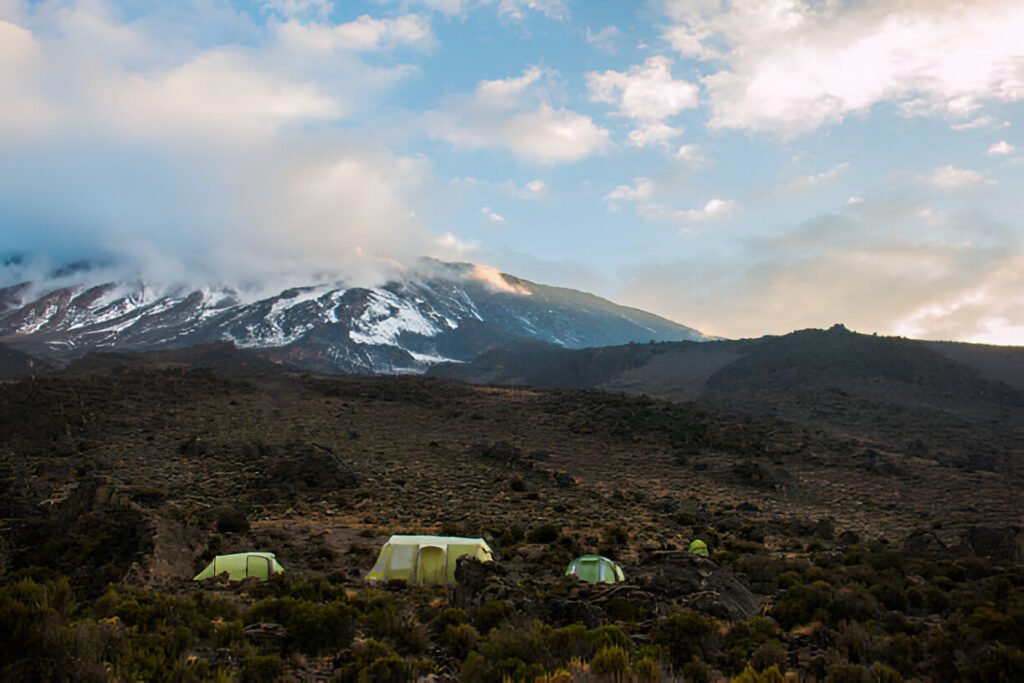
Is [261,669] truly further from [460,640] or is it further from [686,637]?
Answer: [686,637]

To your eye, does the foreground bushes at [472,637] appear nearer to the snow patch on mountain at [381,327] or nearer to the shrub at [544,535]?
the shrub at [544,535]

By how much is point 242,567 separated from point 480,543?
5.45 metres

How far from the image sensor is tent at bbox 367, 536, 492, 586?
14797 millimetres

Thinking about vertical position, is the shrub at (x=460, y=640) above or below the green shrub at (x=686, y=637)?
below

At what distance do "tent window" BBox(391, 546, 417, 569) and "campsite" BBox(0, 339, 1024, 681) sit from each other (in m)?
0.06

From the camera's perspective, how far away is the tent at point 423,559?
48.5ft

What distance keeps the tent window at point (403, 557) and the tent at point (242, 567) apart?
253 cm

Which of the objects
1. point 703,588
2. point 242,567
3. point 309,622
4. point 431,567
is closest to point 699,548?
point 703,588

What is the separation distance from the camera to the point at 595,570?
1512 cm

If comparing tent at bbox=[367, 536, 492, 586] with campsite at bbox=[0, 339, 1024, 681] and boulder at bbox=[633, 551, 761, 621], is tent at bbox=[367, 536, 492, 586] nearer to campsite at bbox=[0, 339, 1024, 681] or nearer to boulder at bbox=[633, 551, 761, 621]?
campsite at bbox=[0, 339, 1024, 681]

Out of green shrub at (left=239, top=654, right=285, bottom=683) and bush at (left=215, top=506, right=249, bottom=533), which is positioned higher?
green shrub at (left=239, top=654, right=285, bottom=683)

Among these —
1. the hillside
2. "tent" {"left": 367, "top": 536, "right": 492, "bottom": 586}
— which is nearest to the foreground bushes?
"tent" {"left": 367, "top": 536, "right": 492, "bottom": 586}

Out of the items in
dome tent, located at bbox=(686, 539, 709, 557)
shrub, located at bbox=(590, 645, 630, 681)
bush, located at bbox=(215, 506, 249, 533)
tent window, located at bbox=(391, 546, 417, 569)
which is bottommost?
bush, located at bbox=(215, 506, 249, 533)

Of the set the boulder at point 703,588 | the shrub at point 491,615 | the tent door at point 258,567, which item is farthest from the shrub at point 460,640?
the tent door at point 258,567
